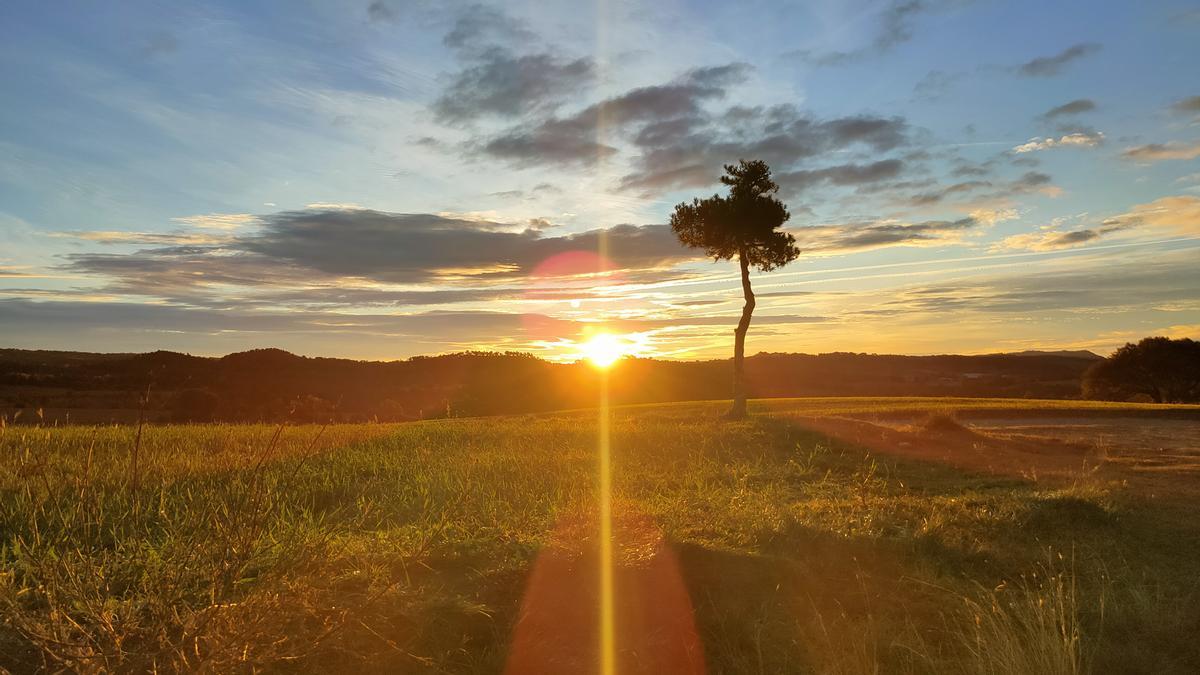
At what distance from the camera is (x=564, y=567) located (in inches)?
211

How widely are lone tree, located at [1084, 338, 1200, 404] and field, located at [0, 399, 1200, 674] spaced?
4675 centimetres

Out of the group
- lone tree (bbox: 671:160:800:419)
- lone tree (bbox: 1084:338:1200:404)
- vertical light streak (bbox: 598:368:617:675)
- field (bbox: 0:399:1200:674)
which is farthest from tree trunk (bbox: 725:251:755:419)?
lone tree (bbox: 1084:338:1200:404)

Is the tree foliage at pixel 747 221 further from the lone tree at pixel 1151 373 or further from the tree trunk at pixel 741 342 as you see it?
the lone tree at pixel 1151 373

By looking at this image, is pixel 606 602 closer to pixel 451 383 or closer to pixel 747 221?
pixel 747 221

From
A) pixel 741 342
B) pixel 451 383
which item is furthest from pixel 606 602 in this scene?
pixel 451 383

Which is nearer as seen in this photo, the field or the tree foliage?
the field

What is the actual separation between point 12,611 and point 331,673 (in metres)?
1.57

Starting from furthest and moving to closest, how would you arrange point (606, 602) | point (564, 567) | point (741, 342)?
point (741, 342) < point (564, 567) < point (606, 602)

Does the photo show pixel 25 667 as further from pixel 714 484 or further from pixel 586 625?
pixel 714 484

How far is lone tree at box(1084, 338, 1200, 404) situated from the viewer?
161 ft

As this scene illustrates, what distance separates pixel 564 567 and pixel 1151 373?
2320 inches

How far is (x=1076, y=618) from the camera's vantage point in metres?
5.93

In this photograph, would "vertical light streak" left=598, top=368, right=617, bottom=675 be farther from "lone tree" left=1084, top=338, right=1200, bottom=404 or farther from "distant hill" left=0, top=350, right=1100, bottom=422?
"lone tree" left=1084, top=338, right=1200, bottom=404

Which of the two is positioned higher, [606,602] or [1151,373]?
[1151,373]
